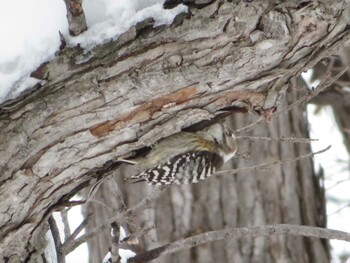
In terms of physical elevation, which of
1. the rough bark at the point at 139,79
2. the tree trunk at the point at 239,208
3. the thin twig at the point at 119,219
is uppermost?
the tree trunk at the point at 239,208

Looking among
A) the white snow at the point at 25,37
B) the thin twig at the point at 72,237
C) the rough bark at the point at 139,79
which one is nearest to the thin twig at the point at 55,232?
the thin twig at the point at 72,237

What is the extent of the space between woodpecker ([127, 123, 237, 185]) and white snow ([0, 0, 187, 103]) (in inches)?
23.7

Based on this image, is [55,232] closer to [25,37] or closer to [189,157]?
[189,157]

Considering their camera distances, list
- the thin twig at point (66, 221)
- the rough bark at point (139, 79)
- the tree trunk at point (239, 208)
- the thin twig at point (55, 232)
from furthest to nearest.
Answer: the tree trunk at point (239, 208)
the thin twig at point (55, 232)
the thin twig at point (66, 221)
the rough bark at point (139, 79)

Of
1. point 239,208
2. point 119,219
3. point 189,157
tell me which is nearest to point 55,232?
point 119,219

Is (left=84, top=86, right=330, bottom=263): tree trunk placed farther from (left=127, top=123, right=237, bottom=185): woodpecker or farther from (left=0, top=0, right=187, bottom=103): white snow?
(left=0, top=0, right=187, bottom=103): white snow

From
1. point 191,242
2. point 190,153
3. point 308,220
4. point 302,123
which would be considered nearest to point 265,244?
point 308,220

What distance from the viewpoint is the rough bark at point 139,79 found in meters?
2.13

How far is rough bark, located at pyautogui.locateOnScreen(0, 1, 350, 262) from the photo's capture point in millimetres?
2135

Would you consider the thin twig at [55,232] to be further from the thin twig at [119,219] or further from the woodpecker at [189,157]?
the woodpecker at [189,157]

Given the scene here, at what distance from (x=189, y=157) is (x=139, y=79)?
0.79 meters

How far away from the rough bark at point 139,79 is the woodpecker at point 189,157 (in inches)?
16.7

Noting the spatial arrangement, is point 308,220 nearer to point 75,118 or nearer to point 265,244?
point 265,244

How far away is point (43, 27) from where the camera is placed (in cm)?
214
